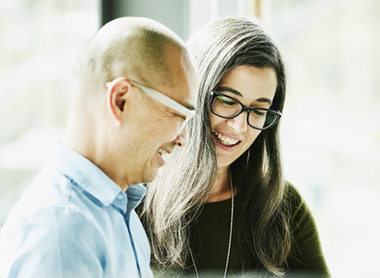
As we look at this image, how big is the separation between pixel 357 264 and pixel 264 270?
3.98ft

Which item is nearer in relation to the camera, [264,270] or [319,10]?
[264,270]

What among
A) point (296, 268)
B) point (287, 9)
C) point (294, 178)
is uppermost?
point (287, 9)

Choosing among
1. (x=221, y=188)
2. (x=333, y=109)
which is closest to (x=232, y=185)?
(x=221, y=188)

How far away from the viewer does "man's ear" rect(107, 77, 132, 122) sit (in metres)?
0.83

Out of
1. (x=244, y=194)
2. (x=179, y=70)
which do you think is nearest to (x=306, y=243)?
(x=244, y=194)

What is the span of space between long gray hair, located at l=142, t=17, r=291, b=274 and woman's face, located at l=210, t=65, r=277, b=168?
0.07ft

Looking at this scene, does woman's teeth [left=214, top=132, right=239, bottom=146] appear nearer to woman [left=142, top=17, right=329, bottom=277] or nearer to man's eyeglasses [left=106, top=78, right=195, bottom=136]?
woman [left=142, top=17, right=329, bottom=277]

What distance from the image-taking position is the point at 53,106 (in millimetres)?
1666

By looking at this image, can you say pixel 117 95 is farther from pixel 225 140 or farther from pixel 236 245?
pixel 236 245

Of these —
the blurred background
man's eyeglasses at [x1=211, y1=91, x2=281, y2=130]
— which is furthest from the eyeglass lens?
the blurred background

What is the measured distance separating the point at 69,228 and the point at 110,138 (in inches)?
6.6

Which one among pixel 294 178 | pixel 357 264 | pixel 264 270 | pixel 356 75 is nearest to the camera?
pixel 264 270

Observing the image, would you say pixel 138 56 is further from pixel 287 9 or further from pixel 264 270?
pixel 287 9

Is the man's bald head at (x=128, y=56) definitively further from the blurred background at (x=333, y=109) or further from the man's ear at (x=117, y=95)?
the blurred background at (x=333, y=109)
